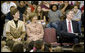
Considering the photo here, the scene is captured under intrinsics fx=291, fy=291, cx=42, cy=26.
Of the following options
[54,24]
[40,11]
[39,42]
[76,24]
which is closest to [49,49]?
[39,42]

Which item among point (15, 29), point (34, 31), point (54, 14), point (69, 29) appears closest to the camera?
point (15, 29)

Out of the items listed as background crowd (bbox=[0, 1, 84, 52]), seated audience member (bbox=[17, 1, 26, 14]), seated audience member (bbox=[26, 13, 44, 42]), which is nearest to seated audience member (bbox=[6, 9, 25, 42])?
background crowd (bbox=[0, 1, 84, 52])

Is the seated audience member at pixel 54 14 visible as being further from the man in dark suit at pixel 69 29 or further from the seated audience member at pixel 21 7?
the man in dark suit at pixel 69 29

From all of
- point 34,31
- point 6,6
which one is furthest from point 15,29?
point 6,6

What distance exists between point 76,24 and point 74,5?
8.58ft

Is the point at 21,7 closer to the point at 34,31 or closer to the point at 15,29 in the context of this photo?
the point at 34,31

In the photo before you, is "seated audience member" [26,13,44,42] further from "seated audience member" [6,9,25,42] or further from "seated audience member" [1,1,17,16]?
"seated audience member" [1,1,17,16]

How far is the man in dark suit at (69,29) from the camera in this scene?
26.3 feet

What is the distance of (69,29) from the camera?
27.4ft

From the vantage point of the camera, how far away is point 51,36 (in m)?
8.22

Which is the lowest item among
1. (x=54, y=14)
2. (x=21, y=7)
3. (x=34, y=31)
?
(x=34, y=31)

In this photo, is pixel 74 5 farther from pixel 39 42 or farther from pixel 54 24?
pixel 39 42

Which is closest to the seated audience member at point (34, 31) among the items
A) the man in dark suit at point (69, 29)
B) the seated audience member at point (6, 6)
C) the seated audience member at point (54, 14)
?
the man in dark suit at point (69, 29)

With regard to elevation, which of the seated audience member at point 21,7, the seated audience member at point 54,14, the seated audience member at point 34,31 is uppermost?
the seated audience member at point 21,7
